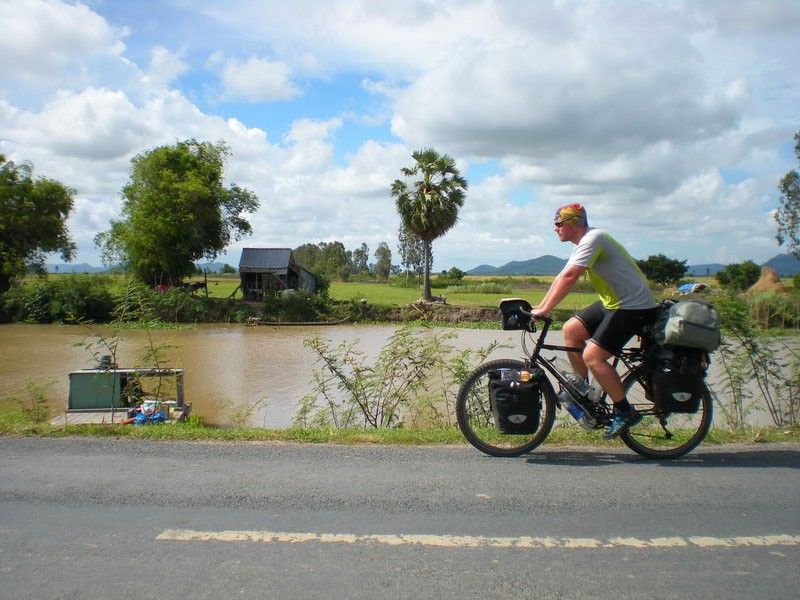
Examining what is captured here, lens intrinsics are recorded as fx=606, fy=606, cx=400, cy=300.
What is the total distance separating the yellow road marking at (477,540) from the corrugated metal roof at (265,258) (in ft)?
144

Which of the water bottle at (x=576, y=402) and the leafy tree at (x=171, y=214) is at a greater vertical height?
the leafy tree at (x=171, y=214)

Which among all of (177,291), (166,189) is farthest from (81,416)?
(166,189)

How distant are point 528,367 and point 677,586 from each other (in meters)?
2.50

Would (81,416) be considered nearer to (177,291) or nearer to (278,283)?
(177,291)

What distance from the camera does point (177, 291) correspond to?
137ft

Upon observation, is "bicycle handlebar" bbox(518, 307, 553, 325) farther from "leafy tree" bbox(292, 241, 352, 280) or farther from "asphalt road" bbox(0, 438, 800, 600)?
"leafy tree" bbox(292, 241, 352, 280)

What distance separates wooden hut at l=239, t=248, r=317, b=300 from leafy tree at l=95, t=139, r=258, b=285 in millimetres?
2704

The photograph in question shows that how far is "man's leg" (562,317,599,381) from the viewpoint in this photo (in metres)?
5.27

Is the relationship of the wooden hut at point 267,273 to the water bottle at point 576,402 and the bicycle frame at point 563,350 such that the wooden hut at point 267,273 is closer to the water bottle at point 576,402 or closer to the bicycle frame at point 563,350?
the bicycle frame at point 563,350

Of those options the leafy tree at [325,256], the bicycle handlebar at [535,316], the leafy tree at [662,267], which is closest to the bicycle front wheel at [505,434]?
the bicycle handlebar at [535,316]

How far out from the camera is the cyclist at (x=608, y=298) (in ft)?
16.6

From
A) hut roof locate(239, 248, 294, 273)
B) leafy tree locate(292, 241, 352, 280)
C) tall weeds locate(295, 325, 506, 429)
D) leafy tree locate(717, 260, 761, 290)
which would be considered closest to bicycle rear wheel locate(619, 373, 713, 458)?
tall weeds locate(295, 325, 506, 429)

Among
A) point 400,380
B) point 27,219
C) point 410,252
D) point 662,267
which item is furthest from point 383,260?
point 400,380

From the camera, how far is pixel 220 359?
23.8 metres
